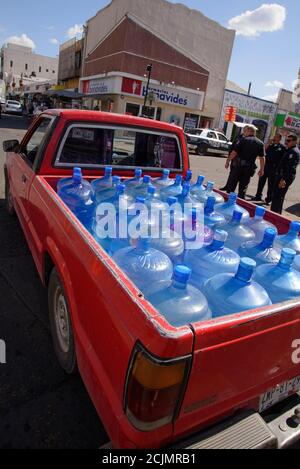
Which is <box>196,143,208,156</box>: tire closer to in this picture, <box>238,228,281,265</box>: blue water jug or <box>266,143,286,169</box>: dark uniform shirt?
<box>266,143,286,169</box>: dark uniform shirt

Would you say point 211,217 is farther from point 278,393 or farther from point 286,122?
point 286,122

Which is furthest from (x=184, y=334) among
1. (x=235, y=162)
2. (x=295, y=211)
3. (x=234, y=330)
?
(x=295, y=211)

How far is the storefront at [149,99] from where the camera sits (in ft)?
96.0

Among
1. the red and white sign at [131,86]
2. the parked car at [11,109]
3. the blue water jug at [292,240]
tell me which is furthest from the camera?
the parked car at [11,109]

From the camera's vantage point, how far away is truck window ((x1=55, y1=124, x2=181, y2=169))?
3.55 m

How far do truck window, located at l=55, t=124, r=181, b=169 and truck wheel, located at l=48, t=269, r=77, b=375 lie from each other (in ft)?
4.69

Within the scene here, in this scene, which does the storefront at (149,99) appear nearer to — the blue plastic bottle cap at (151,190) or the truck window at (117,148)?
the truck window at (117,148)

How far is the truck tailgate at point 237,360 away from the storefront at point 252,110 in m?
36.5

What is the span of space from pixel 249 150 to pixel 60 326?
6.93 m

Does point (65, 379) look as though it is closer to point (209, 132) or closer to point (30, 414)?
point (30, 414)

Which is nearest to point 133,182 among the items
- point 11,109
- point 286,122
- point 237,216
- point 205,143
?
point 237,216

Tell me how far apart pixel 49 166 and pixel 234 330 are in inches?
105

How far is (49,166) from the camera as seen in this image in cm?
335

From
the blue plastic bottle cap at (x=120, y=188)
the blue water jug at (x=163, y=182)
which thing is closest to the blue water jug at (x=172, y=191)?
the blue water jug at (x=163, y=182)
